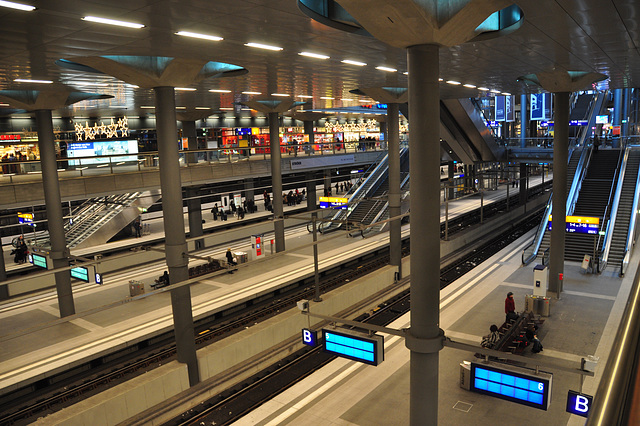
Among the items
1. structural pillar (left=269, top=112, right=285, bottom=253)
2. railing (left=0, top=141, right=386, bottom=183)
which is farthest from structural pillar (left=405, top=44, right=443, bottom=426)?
structural pillar (left=269, top=112, right=285, bottom=253)

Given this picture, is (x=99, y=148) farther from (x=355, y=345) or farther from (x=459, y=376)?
(x=459, y=376)

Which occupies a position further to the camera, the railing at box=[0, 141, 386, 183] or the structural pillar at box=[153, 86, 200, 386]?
the railing at box=[0, 141, 386, 183]

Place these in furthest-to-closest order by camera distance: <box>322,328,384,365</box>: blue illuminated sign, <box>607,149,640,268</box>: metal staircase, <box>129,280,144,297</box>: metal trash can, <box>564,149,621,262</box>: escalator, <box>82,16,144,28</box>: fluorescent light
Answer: <box>564,149,621,262</box>: escalator → <box>607,149,640,268</box>: metal staircase → <box>129,280,144,297</box>: metal trash can → <box>322,328,384,365</box>: blue illuminated sign → <box>82,16,144,28</box>: fluorescent light

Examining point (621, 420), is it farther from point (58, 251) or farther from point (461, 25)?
point (58, 251)

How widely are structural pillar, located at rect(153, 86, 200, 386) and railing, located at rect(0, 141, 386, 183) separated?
8167 millimetres

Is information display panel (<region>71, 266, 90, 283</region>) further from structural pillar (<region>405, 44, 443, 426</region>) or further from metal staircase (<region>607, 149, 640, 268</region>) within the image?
metal staircase (<region>607, 149, 640, 268</region>)

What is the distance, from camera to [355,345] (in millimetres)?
9664

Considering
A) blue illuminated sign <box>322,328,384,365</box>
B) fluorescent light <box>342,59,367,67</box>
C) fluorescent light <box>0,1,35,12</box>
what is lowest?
blue illuminated sign <box>322,328,384,365</box>

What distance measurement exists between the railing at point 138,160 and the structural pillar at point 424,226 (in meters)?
14.9

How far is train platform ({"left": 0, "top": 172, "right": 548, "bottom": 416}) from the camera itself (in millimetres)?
13344

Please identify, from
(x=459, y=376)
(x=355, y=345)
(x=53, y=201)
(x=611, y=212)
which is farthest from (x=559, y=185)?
(x=53, y=201)

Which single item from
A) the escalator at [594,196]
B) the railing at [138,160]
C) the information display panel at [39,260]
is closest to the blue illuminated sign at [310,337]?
the information display panel at [39,260]

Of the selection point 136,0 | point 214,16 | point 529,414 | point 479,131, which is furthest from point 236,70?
point 479,131

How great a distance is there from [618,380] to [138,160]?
21036 mm
